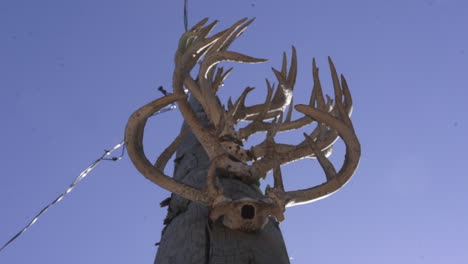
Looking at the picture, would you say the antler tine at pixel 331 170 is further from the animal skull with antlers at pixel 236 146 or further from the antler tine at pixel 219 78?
the antler tine at pixel 219 78

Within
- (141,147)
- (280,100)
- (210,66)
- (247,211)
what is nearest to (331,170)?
(247,211)

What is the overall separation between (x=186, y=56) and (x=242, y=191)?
76 centimetres

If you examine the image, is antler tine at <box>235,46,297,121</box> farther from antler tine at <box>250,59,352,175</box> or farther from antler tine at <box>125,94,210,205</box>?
antler tine at <box>125,94,210,205</box>

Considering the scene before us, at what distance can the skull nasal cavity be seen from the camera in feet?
6.81

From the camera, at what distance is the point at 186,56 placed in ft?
8.75

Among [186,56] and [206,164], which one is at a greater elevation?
[186,56]

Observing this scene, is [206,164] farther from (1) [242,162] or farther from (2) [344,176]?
(2) [344,176]

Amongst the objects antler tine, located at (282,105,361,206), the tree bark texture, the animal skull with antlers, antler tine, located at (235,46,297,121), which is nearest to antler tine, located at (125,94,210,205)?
the animal skull with antlers

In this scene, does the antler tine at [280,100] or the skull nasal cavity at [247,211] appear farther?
the antler tine at [280,100]

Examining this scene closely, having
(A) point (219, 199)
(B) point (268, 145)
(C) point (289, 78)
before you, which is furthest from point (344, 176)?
(C) point (289, 78)

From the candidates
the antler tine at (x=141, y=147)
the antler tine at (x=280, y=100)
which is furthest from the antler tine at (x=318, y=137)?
the antler tine at (x=141, y=147)

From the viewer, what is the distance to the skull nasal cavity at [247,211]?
2.08 metres

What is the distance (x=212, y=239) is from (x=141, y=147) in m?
0.58

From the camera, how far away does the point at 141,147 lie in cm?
237
